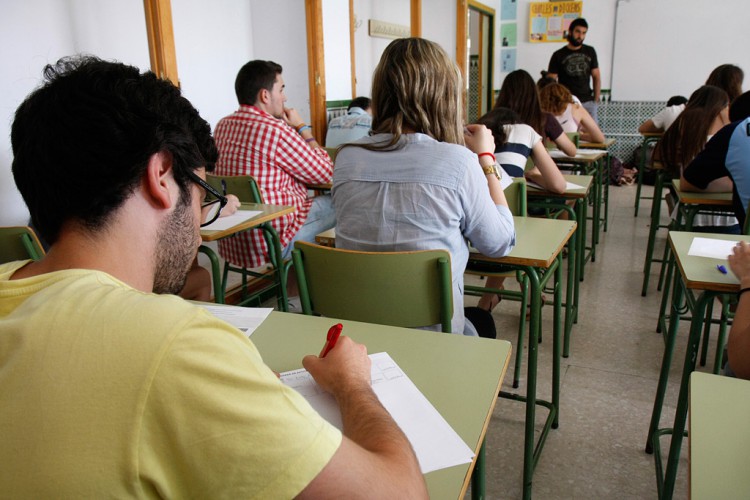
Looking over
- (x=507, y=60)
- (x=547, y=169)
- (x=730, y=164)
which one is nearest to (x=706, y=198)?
(x=730, y=164)

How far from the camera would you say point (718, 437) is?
0.84 m

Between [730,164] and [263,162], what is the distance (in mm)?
2220

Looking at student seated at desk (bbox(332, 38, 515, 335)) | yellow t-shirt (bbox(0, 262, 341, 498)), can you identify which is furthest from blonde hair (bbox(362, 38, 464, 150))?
yellow t-shirt (bbox(0, 262, 341, 498))

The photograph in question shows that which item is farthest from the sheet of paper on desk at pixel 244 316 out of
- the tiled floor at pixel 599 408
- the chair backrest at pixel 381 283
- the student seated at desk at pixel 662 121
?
the student seated at desk at pixel 662 121

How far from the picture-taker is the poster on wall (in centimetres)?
778

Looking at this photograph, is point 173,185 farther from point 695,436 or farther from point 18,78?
point 18,78

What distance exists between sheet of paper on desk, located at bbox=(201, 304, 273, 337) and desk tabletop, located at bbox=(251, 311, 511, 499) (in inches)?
0.8

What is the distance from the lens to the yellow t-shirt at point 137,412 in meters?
→ 0.49

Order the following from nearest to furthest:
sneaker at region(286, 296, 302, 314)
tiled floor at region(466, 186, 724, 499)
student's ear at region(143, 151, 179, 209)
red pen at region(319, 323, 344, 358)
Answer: student's ear at region(143, 151, 179, 209) < red pen at region(319, 323, 344, 358) < tiled floor at region(466, 186, 724, 499) < sneaker at region(286, 296, 302, 314)

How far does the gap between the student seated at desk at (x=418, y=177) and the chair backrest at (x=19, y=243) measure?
106 centimetres

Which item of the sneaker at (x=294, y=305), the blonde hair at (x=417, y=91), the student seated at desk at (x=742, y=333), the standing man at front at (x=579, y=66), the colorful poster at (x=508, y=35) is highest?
the colorful poster at (x=508, y=35)

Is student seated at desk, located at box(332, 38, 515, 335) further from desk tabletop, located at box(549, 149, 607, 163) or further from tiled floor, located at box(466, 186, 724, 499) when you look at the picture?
desk tabletop, located at box(549, 149, 607, 163)

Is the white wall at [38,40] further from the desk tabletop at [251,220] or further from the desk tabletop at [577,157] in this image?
the desk tabletop at [577,157]

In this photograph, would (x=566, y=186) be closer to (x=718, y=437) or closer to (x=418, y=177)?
(x=418, y=177)
